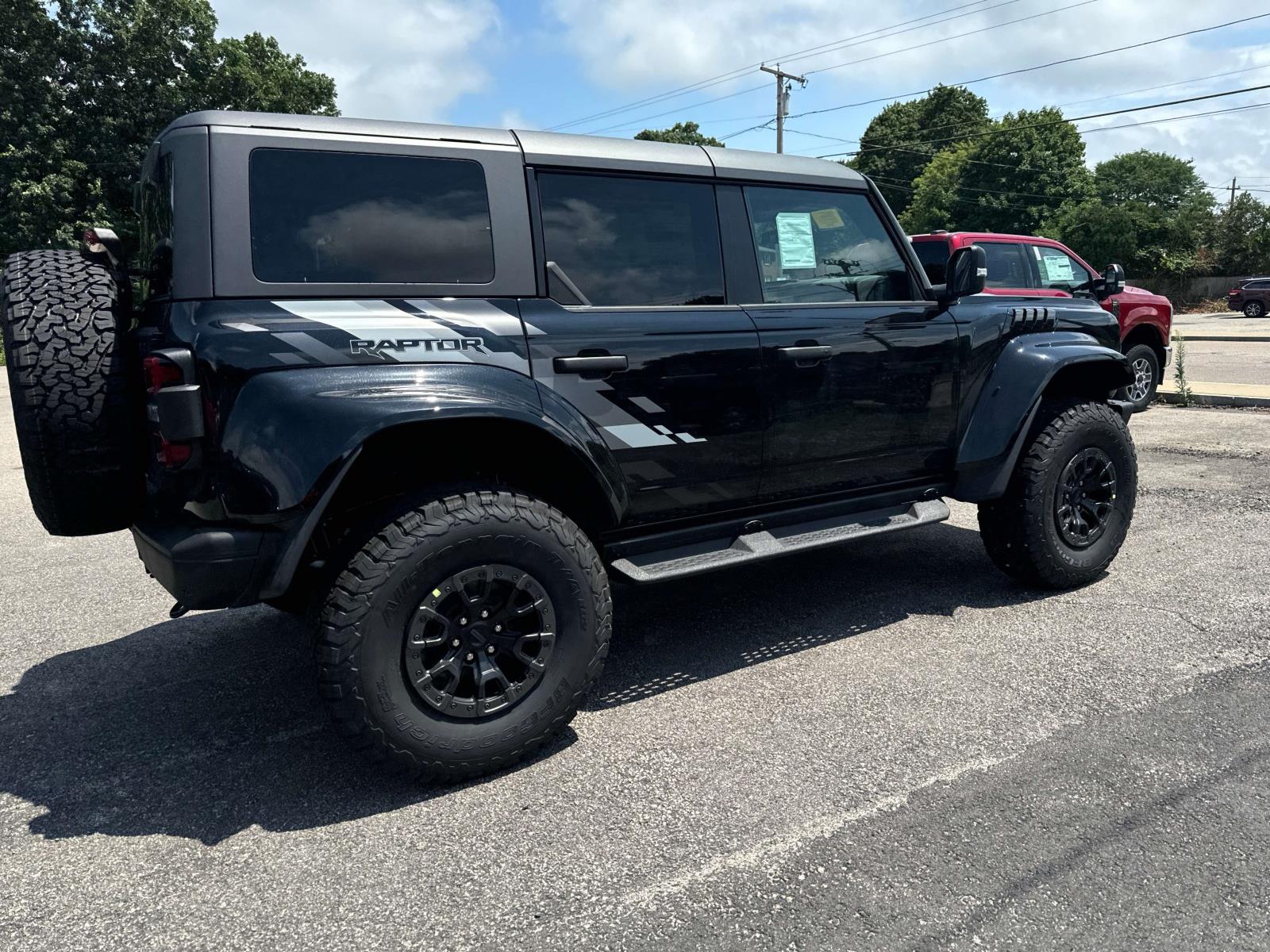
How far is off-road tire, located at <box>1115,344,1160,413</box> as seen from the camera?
10.4 meters

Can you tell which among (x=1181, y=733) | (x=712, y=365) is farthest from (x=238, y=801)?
(x=1181, y=733)

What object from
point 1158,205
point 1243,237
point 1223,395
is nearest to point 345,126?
point 1223,395

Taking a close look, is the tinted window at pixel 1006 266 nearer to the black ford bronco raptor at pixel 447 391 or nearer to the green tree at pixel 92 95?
the black ford bronco raptor at pixel 447 391

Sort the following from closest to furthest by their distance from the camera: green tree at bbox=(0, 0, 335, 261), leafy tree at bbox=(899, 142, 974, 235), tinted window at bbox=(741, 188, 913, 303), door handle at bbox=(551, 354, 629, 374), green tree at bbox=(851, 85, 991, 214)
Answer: door handle at bbox=(551, 354, 629, 374), tinted window at bbox=(741, 188, 913, 303), green tree at bbox=(0, 0, 335, 261), leafy tree at bbox=(899, 142, 974, 235), green tree at bbox=(851, 85, 991, 214)

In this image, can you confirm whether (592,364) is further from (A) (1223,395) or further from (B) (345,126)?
(A) (1223,395)

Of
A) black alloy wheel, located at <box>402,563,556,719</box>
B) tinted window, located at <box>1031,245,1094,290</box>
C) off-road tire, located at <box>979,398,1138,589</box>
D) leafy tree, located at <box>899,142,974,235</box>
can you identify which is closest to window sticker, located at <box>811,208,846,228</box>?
off-road tire, located at <box>979,398,1138,589</box>

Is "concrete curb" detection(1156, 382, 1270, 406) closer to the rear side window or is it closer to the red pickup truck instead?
the red pickup truck

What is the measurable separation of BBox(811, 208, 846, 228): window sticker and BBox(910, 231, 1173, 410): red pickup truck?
17.1 ft

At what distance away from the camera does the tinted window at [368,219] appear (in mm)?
2629

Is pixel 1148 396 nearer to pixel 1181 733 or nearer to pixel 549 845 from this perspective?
pixel 1181 733

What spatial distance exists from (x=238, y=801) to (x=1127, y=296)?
35.3 feet

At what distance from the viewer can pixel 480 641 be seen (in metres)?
2.77

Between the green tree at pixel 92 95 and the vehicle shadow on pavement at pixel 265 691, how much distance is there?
26371 mm

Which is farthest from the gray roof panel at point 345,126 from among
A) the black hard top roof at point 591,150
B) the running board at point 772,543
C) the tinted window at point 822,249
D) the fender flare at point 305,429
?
the running board at point 772,543
